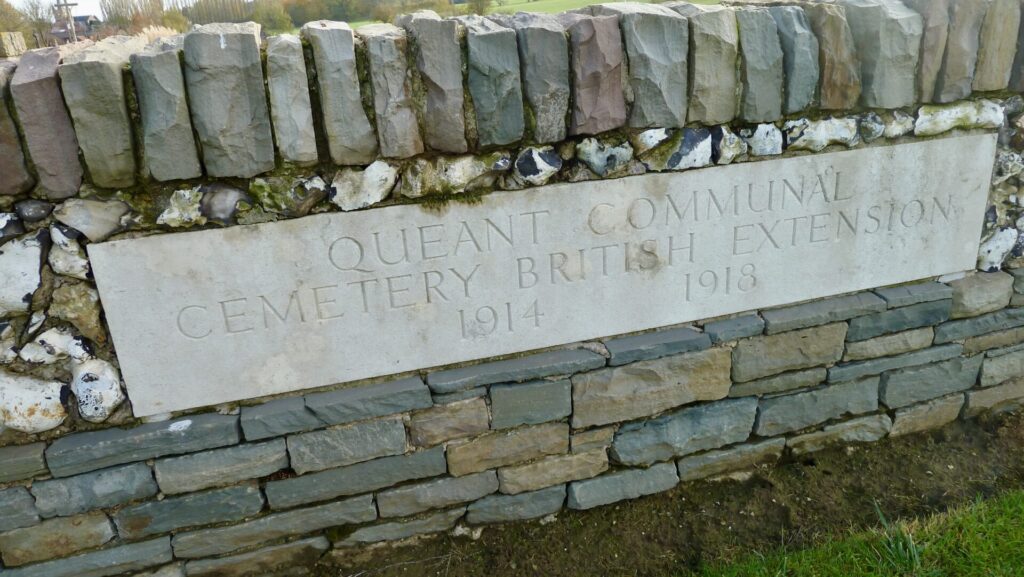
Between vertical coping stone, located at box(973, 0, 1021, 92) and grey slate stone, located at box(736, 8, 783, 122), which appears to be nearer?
grey slate stone, located at box(736, 8, 783, 122)

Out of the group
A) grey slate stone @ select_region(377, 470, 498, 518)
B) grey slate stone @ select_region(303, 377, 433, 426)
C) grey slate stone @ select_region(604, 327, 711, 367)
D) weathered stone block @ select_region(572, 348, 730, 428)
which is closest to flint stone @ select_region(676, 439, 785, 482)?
weathered stone block @ select_region(572, 348, 730, 428)

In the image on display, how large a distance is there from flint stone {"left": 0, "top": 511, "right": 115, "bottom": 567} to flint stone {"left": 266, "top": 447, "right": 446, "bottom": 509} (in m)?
0.52

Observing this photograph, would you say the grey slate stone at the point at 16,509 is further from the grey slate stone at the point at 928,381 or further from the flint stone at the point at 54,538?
the grey slate stone at the point at 928,381

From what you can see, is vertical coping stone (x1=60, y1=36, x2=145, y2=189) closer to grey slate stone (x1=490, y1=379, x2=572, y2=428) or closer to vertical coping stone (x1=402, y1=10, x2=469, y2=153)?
vertical coping stone (x1=402, y1=10, x2=469, y2=153)

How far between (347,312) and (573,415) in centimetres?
89

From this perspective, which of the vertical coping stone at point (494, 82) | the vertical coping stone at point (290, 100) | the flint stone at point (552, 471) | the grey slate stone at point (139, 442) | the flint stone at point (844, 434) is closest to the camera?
the vertical coping stone at point (290, 100)

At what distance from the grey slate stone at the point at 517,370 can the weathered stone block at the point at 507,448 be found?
0.72 feet

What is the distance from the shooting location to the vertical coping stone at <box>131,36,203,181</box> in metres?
1.82

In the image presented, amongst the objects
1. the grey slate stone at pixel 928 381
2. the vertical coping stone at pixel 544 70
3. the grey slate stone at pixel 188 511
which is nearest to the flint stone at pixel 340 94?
the vertical coping stone at pixel 544 70

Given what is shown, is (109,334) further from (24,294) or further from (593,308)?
(593,308)

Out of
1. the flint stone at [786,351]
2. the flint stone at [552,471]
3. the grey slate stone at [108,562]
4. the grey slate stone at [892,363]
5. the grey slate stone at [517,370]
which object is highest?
the grey slate stone at [517,370]

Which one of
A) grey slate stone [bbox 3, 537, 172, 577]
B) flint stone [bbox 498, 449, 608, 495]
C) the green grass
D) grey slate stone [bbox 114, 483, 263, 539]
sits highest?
grey slate stone [bbox 114, 483, 263, 539]

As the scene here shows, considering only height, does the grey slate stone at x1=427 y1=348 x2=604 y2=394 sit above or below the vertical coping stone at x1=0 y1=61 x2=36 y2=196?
below

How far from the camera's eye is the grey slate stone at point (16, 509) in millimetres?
2152
